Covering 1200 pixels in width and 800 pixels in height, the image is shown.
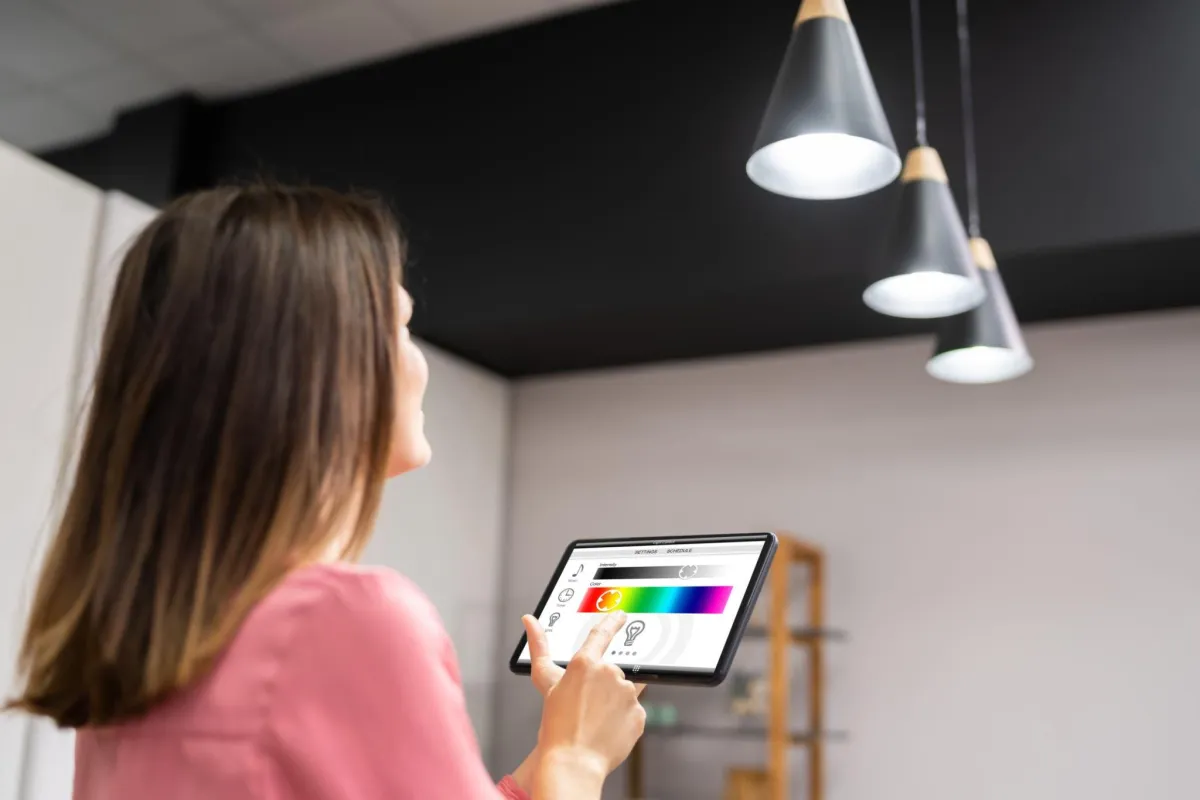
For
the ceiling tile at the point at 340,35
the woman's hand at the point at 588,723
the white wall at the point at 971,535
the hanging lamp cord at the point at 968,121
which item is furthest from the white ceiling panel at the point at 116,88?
the woman's hand at the point at 588,723

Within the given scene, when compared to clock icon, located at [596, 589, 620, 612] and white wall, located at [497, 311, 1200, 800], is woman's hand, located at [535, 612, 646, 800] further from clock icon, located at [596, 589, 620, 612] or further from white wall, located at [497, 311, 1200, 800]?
white wall, located at [497, 311, 1200, 800]

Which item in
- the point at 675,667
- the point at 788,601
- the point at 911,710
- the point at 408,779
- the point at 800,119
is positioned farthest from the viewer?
the point at 788,601

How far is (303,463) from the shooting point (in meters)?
0.68

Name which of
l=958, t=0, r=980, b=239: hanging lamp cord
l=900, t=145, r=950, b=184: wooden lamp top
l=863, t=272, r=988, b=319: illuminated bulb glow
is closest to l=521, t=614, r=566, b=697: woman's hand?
l=863, t=272, r=988, b=319: illuminated bulb glow

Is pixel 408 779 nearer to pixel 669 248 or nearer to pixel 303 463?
pixel 303 463

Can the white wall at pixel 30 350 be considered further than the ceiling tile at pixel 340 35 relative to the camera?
No

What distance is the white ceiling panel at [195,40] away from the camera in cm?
335

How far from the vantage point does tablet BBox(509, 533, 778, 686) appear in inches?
37.5

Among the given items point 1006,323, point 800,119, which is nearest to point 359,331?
point 800,119

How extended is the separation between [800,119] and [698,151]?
167cm

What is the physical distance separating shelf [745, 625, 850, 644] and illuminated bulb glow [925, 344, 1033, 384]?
1.20m

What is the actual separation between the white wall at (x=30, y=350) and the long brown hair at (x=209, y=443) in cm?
153

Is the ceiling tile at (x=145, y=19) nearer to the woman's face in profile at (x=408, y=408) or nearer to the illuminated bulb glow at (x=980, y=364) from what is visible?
the illuminated bulb glow at (x=980, y=364)

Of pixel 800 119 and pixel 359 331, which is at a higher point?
pixel 800 119
